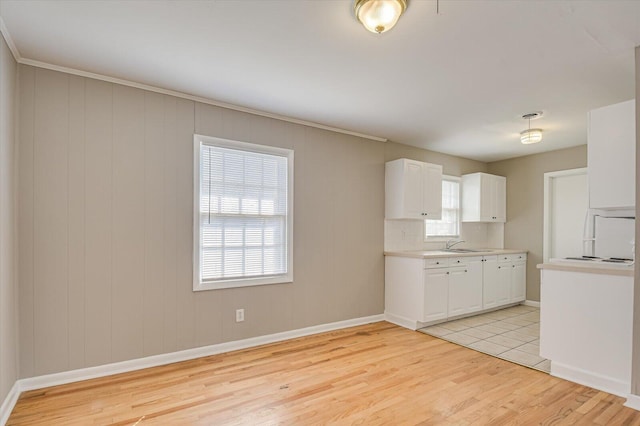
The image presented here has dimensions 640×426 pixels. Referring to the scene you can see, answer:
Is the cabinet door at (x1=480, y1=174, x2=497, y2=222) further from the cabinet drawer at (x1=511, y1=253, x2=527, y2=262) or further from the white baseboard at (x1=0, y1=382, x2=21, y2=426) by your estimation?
the white baseboard at (x1=0, y1=382, x2=21, y2=426)

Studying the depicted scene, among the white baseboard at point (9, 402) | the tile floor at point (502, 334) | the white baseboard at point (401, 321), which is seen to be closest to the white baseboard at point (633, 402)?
the tile floor at point (502, 334)

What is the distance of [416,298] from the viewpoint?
432 centimetres

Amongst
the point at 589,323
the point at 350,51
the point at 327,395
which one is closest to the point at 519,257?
the point at 589,323

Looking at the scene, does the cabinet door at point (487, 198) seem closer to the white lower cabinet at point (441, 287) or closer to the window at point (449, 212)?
the window at point (449, 212)

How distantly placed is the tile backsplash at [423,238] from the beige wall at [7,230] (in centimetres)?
398

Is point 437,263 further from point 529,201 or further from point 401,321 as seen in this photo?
point 529,201

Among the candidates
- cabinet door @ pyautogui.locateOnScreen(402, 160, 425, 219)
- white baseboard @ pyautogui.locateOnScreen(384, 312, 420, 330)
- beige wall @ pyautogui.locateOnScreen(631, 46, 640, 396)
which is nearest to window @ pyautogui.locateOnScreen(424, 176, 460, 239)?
cabinet door @ pyautogui.locateOnScreen(402, 160, 425, 219)

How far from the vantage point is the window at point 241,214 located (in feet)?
11.2

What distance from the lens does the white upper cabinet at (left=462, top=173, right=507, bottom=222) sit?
224 inches

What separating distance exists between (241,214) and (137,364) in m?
1.66

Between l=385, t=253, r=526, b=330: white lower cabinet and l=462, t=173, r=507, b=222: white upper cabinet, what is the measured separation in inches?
31.7

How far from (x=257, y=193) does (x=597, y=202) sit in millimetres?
3146

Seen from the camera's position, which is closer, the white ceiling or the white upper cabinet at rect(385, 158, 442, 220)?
the white ceiling

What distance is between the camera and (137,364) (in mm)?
3014
